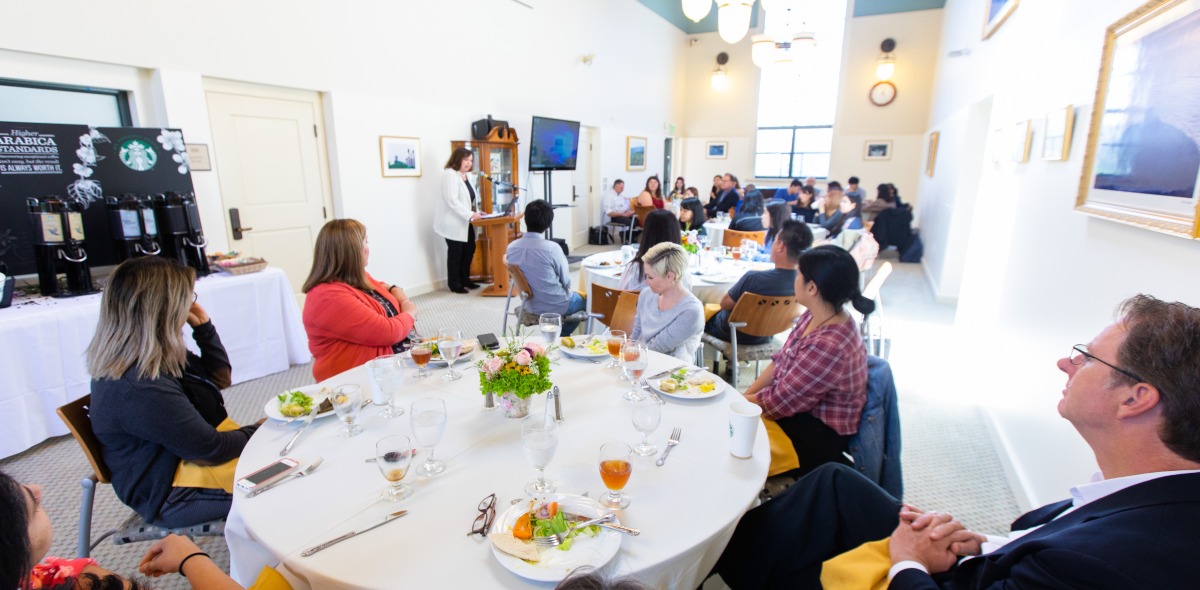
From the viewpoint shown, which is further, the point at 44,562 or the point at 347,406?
the point at 347,406

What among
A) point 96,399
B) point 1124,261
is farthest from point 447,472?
point 1124,261

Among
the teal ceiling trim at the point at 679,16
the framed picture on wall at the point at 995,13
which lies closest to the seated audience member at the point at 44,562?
the framed picture on wall at the point at 995,13

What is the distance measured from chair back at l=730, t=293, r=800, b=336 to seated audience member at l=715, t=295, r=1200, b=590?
189cm

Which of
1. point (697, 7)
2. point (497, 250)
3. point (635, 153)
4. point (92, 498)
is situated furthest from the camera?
point (635, 153)

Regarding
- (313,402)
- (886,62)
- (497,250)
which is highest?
(886,62)

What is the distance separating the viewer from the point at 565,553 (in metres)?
1.12

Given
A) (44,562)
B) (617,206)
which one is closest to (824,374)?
(44,562)

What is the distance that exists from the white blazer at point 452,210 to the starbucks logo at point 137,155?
281 cm

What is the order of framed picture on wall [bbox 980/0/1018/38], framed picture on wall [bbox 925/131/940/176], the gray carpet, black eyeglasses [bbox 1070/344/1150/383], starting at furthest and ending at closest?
framed picture on wall [bbox 925/131/940/176], framed picture on wall [bbox 980/0/1018/38], the gray carpet, black eyeglasses [bbox 1070/344/1150/383]

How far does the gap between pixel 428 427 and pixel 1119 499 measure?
146 cm

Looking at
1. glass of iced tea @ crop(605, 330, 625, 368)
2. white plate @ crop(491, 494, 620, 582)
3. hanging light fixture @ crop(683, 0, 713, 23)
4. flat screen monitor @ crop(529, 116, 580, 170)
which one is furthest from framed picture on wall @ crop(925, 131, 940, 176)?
white plate @ crop(491, 494, 620, 582)

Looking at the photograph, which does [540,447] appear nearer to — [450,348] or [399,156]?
[450,348]

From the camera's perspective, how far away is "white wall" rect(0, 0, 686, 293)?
3494 millimetres

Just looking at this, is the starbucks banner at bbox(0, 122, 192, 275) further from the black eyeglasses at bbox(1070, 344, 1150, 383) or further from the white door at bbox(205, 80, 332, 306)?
the black eyeglasses at bbox(1070, 344, 1150, 383)
